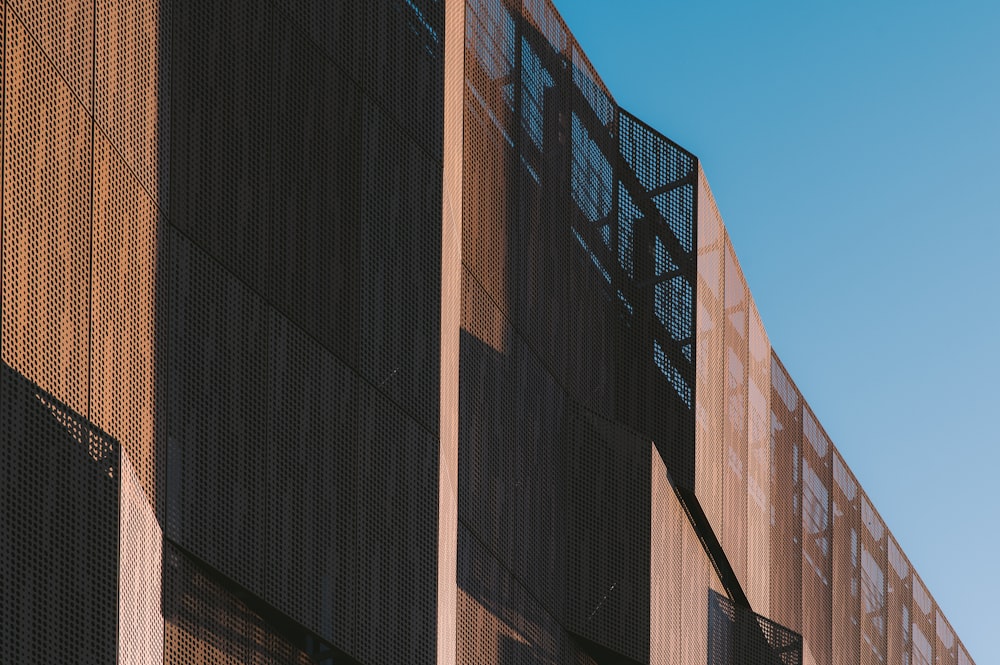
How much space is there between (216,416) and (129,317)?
156 cm

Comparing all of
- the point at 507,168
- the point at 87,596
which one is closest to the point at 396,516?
the point at 87,596

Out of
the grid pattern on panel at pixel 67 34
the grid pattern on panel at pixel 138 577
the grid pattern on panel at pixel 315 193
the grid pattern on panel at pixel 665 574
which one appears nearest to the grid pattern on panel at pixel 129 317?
the grid pattern on panel at pixel 138 577

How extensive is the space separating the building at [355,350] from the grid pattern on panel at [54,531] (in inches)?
1.1

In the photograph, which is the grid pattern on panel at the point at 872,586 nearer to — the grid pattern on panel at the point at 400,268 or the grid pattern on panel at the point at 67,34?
the grid pattern on panel at the point at 400,268

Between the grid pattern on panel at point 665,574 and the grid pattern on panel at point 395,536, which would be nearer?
the grid pattern on panel at point 395,536

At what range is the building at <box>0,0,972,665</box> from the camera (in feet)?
39.3

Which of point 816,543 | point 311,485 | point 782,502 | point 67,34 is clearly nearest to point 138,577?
point 311,485

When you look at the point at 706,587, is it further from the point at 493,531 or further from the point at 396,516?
the point at 396,516

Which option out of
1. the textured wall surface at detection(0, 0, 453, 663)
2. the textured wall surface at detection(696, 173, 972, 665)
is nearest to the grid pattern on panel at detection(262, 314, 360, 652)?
the textured wall surface at detection(0, 0, 453, 663)

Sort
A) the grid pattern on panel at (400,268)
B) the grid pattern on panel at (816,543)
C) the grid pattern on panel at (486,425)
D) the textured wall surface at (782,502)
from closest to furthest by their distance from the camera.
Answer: the grid pattern on panel at (400,268)
the grid pattern on panel at (486,425)
the textured wall surface at (782,502)
the grid pattern on panel at (816,543)

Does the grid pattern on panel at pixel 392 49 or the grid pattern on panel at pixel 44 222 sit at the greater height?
the grid pattern on panel at pixel 392 49

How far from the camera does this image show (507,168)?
73.2ft

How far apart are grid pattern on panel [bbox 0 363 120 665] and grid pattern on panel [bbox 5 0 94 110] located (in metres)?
2.41

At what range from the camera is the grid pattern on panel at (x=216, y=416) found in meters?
13.7
